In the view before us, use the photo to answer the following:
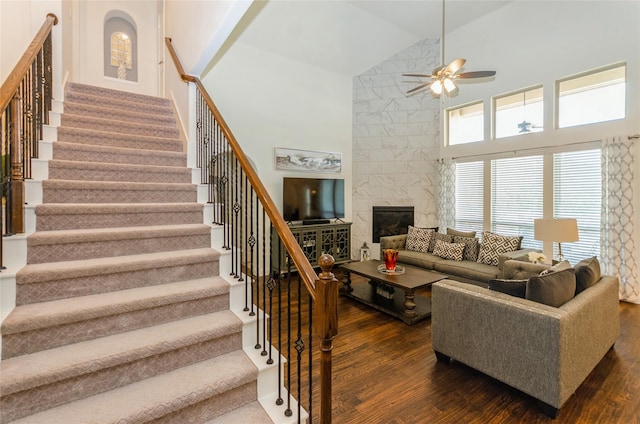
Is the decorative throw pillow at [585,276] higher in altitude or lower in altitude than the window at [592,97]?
lower

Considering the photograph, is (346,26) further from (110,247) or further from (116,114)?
(110,247)

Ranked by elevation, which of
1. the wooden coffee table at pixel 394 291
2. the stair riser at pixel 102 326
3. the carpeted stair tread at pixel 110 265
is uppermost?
the carpeted stair tread at pixel 110 265

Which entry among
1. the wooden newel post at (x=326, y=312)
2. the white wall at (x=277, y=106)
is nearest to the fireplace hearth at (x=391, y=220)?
the white wall at (x=277, y=106)

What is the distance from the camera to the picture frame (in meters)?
5.46

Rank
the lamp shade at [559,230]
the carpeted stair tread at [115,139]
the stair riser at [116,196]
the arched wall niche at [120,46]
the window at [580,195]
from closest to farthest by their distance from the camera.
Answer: the stair riser at [116,196] < the carpeted stair tread at [115,139] < the lamp shade at [559,230] < the window at [580,195] < the arched wall niche at [120,46]

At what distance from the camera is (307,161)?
580 centimetres

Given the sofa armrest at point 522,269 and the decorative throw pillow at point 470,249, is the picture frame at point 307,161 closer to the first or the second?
the decorative throw pillow at point 470,249

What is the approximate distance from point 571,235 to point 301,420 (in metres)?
3.36

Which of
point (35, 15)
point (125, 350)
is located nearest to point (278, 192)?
point (35, 15)

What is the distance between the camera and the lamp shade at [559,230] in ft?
10.7

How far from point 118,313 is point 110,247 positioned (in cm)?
60

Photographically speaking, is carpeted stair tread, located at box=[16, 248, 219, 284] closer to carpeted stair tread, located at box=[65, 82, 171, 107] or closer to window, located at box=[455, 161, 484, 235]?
carpeted stair tread, located at box=[65, 82, 171, 107]

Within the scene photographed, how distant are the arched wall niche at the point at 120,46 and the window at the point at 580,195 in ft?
25.0

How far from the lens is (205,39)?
2.87 m
